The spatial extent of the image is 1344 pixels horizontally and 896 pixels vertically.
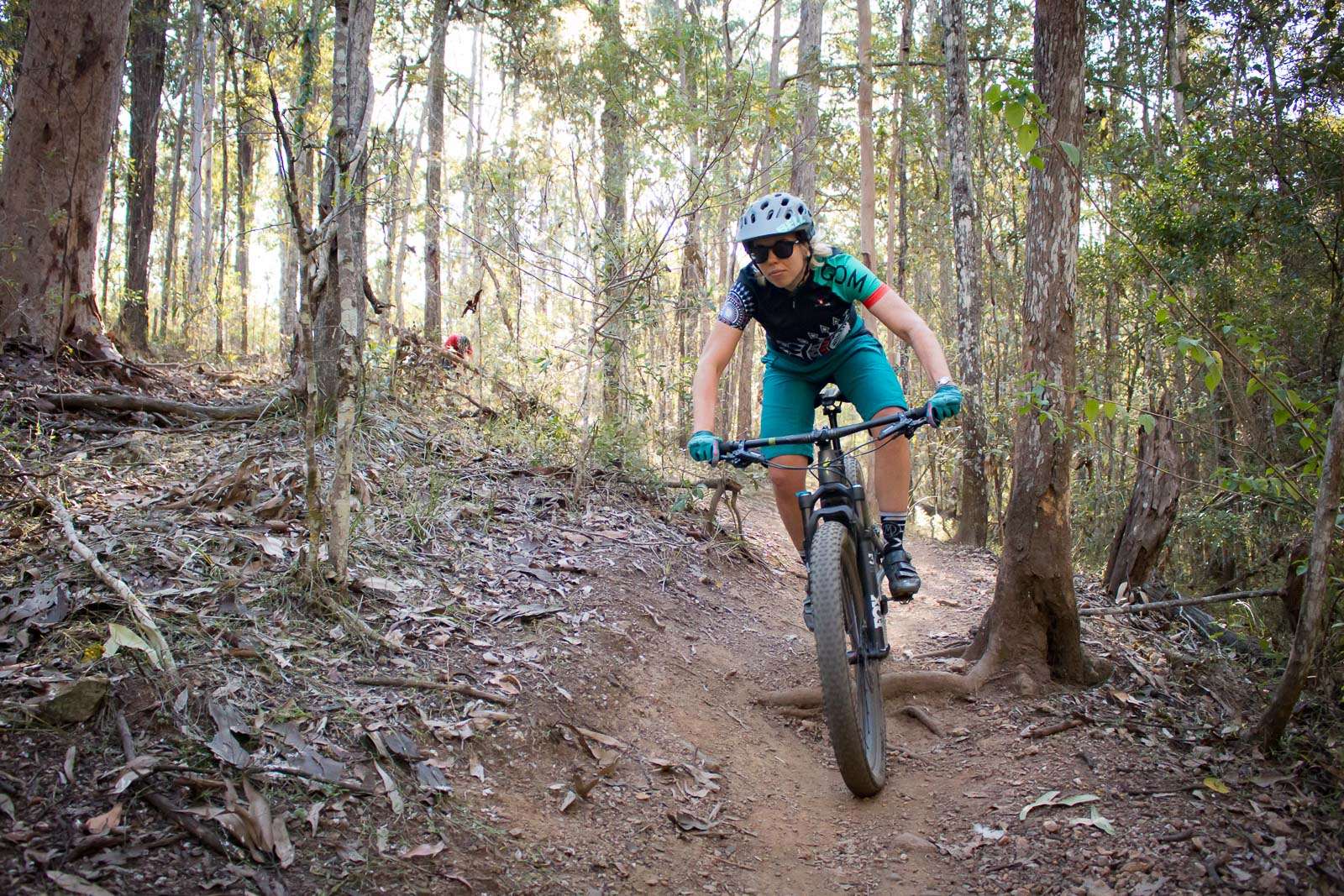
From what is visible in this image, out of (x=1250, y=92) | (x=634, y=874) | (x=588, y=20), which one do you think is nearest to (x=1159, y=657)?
(x=634, y=874)

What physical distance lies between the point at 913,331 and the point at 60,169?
6.69m

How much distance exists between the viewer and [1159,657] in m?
4.50

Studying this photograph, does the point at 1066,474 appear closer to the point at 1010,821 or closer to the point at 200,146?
the point at 1010,821

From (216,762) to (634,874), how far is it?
4.66 feet

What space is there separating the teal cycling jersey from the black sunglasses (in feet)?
0.49

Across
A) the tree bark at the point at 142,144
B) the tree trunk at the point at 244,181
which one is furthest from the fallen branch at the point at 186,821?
the tree bark at the point at 142,144

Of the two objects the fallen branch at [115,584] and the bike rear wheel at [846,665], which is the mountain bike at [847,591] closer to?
the bike rear wheel at [846,665]

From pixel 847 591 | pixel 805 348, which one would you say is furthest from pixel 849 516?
pixel 805 348

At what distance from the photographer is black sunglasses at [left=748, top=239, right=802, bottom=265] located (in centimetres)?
373

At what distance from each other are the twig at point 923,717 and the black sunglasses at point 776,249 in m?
2.47

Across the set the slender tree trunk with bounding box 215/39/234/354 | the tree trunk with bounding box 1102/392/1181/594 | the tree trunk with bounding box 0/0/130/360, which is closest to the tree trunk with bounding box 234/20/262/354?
the slender tree trunk with bounding box 215/39/234/354

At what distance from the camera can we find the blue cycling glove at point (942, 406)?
3.26m

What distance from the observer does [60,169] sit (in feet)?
20.9

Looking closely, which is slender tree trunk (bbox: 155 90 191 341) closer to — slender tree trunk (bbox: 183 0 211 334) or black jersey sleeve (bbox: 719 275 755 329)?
slender tree trunk (bbox: 183 0 211 334)
